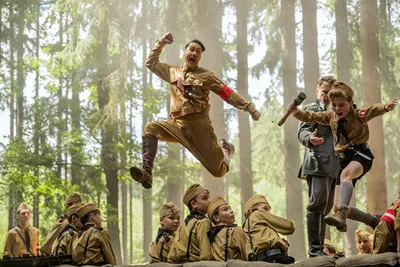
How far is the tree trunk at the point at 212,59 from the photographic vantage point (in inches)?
678

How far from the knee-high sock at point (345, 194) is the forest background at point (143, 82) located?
1000cm

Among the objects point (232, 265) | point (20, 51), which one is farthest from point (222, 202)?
point (20, 51)

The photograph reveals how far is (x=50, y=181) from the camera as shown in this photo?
19.7 meters

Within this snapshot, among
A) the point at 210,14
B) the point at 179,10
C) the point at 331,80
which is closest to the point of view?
the point at 331,80

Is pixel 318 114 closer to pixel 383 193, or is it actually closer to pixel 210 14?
pixel 383 193

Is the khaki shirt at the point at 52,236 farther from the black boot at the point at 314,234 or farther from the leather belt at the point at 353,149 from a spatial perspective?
the leather belt at the point at 353,149

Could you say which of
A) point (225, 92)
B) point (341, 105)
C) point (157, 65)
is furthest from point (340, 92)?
point (157, 65)

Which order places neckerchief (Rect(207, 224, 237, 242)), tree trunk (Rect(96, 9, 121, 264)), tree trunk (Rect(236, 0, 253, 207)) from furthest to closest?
1. tree trunk (Rect(236, 0, 253, 207))
2. tree trunk (Rect(96, 9, 121, 264))
3. neckerchief (Rect(207, 224, 237, 242))

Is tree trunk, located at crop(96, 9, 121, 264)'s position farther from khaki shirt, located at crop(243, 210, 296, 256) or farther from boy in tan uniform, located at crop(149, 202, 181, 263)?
khaki shirt, located at crop(243, 210, 296, 256)

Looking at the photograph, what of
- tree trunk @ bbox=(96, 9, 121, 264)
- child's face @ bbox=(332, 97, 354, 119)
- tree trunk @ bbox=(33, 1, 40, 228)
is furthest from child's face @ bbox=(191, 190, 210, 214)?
tree trunk @ bbox=(33, 1, 40, 228)

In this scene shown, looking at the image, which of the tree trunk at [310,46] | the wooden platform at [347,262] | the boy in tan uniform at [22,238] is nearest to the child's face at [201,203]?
the wooden platform at [347,262]

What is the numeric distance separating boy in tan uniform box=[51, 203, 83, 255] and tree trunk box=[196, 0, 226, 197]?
26.8 feet

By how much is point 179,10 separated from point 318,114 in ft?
44.0

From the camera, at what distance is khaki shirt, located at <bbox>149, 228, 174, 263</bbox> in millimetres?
7938
